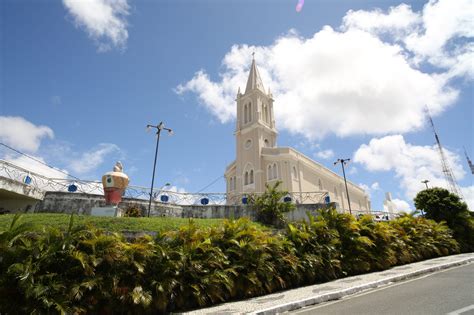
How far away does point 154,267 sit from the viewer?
22.9 feet

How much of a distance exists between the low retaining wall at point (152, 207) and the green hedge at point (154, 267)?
4.90 metres

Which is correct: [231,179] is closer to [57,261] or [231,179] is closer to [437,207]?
[437,207]

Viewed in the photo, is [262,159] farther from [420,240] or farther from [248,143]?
[420,240]

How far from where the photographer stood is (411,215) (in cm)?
1620

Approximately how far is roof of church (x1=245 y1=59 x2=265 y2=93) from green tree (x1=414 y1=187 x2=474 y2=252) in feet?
88.8

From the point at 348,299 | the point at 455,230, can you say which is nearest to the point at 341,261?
the point at 348,299

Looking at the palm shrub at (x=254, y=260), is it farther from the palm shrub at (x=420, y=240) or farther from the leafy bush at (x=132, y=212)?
the leafy bush at (x=132, y=212)

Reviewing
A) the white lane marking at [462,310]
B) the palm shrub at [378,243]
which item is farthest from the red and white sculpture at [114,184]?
the white lane marking at [462,310]

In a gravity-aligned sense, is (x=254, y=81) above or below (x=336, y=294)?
above

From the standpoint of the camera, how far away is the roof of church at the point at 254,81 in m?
41.4

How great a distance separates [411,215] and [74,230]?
687 inches

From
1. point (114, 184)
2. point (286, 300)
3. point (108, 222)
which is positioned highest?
point (114, 184)

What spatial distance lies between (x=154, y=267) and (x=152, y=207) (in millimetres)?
9979

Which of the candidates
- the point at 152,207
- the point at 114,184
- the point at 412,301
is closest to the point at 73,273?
the point at 114,184
